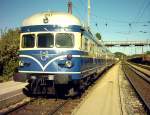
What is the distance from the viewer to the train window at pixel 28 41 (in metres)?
12.4

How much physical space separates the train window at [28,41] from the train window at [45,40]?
0.31 meters

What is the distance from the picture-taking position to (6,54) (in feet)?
70.9

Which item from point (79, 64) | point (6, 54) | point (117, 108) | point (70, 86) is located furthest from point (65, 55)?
point (6, 54)

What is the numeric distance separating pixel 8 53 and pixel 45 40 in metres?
10.1

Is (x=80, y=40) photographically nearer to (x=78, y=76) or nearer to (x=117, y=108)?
(x=78, y=76)

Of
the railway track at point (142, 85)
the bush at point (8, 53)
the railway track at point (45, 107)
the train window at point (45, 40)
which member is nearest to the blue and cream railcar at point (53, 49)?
the train window at point (45, 40)

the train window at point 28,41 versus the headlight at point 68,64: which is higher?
the train window at point 28,41

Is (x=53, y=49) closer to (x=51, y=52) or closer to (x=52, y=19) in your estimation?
(x=51, y=52)

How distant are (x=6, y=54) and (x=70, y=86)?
10.1m

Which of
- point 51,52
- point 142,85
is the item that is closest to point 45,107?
point 51,52

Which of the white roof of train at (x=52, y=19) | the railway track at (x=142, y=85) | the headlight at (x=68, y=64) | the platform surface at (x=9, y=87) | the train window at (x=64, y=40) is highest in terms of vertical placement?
the white roof of train at (x=52, y=19)

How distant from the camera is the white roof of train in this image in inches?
475

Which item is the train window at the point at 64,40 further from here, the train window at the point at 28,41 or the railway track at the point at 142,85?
the railway track at the point at 142,85

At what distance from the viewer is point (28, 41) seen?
41.2 ft
